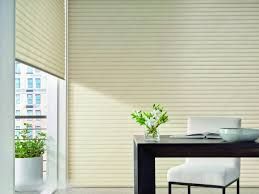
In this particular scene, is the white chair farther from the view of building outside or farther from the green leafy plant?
the view of building outside

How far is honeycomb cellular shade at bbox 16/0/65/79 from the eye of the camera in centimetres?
331

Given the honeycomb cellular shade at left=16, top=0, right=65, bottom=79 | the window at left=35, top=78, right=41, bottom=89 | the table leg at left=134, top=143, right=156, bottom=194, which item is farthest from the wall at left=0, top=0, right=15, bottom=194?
the window at left=35, top=78, right=41, bottom=89

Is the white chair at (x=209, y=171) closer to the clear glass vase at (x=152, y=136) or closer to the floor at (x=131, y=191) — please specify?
the clear glass vase at (x=152, y=136)

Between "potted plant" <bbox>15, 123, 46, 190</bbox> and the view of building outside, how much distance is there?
429mm

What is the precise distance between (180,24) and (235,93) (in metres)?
1.06

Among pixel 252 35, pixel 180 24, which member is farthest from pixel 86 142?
pixel 252 35

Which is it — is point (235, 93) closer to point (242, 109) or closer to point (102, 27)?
point (242, 109)

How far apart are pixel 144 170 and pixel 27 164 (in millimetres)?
2042

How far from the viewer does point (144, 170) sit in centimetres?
318

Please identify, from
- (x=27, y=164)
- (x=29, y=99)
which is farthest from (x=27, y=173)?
(x=29, y=99)

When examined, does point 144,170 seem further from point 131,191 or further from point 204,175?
point 131,191

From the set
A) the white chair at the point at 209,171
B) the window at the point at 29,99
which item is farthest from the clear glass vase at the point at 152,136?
the window at the point at 29,99

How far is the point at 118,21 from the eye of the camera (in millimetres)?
5391

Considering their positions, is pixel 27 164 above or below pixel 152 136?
below
